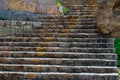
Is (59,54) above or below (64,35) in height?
below

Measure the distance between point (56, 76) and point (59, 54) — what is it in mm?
999

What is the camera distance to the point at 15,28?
7.40 metres

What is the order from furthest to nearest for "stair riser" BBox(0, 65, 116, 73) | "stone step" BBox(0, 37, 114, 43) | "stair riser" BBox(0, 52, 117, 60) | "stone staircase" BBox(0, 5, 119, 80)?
1. "stone step" BBox(0, 37, 114, 43)
2. "stair riser" BBox(0, 52, 117, 60)
3. "stair riser" BBox(0, 65, 116, 73)
4. "stone staircase" BBox(0, 5, 119, 80)

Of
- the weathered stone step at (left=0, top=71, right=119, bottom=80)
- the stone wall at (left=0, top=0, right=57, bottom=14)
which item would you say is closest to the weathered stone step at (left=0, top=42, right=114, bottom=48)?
the stone wall at (left=0, top=0, right=57, bottom=14)

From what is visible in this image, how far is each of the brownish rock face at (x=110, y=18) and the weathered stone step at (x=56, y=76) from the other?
210 centimetres

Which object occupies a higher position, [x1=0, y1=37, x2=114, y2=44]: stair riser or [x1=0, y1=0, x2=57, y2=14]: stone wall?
[x1=0, y1=0, x2=57, y2=14]: stone wall

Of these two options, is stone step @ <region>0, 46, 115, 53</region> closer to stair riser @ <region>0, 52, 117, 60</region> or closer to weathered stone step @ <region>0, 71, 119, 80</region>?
stair riser @ <region>0, 52, 117, 60</region>

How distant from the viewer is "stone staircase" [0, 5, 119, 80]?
492 cm

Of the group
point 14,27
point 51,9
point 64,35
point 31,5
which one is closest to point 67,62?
point 64,35

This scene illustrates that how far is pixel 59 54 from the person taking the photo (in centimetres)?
580

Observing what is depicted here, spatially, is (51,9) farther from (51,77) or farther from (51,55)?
(51,77)

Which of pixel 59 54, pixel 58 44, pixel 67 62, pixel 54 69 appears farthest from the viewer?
pixel 58 44

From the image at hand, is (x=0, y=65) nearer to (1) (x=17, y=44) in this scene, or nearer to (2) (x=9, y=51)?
(2) (x=9, y=51)

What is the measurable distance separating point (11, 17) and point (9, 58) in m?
2.24
